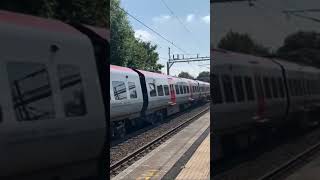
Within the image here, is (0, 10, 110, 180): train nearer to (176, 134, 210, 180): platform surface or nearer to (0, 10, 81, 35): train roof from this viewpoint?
(0, 10, 81, 35): train roof

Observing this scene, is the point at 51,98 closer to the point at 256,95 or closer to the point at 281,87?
the point at 256,95

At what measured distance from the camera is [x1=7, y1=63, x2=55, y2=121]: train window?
5.30 ft

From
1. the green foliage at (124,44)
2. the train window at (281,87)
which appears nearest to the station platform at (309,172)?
the train window at (281,87)

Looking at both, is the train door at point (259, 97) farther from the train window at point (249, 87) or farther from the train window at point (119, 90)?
the train window at point (119, 90)

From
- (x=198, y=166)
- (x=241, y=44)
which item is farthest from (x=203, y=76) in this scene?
(x=241, y=44)

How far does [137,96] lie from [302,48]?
145 centimetres

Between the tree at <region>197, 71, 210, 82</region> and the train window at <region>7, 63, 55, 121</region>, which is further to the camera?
the tree at <region>197, 71, 210, 82</region>

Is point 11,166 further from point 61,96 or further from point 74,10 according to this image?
point 74,10

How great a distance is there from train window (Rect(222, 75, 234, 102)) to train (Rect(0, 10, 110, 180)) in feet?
1.91

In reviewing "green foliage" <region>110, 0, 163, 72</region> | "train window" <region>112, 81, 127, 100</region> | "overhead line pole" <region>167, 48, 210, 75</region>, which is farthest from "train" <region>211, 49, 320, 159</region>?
"train window" <region>112, 81, 127, 100</region>

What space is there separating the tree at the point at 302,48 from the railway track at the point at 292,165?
1.32 feet

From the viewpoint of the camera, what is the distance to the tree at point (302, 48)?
6.14ft

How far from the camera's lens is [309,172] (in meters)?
1.84

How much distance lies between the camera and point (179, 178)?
240cm
